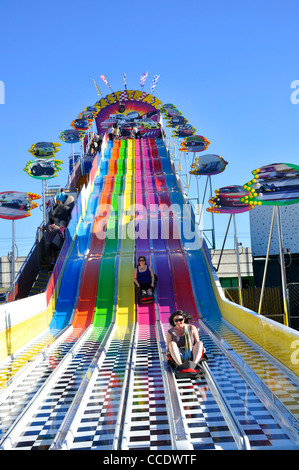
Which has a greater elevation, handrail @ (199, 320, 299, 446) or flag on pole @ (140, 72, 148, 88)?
flag on pole @ (140, 72, 148, 88)

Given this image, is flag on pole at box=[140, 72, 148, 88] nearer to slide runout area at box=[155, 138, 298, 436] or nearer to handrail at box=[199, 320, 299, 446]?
slide runout area at box=[155, 138, 298, 436]

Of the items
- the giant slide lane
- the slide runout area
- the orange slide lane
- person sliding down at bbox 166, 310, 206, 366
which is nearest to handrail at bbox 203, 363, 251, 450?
the giant slide lane

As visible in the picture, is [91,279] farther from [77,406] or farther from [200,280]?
[77,406]

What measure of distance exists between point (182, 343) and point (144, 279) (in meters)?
4.58

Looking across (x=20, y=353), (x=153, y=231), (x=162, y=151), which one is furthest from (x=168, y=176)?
(x=20, y=353)

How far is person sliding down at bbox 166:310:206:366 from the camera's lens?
19.5ft

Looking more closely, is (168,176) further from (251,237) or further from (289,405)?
(289,405)

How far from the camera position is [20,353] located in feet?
24.0

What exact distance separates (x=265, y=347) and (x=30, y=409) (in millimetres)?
3289

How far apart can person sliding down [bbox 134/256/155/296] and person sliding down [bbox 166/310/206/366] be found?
14.0ft

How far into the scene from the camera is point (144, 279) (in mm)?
10703

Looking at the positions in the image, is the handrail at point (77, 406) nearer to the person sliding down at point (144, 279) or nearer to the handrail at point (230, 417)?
the handrail at point (230, 417)

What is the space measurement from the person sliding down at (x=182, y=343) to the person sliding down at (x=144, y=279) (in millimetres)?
4275

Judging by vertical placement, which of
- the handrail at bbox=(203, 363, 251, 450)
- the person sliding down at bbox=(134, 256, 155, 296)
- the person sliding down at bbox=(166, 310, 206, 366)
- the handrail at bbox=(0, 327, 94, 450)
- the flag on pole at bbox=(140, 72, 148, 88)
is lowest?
the handrail at bbox=(0, 327, 94, 450)
